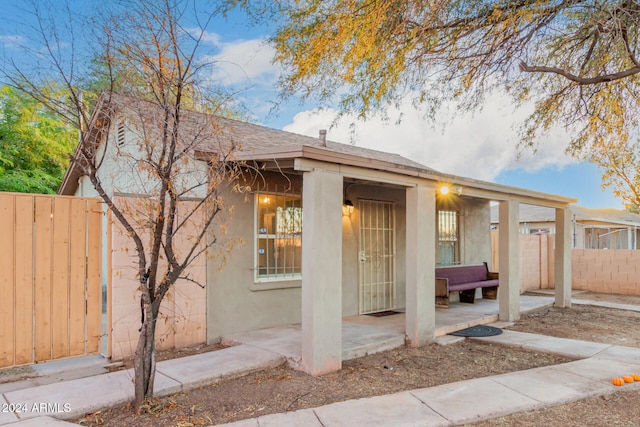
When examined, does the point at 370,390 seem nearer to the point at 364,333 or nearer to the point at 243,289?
the point at 364,333

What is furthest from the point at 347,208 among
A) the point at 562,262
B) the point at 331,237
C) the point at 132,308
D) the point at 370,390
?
the point at 562,262

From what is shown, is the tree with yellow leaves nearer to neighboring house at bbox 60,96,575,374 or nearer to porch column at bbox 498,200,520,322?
neighboring house at bbox 60,96,575,374

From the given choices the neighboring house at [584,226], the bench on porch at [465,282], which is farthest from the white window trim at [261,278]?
the neighboring house at [584,226]

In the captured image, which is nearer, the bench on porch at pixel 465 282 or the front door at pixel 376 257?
the front door at pixel 376 257

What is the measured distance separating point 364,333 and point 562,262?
19.9ft

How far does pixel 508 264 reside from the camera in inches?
340

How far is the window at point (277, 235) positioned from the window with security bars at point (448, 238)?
4.36m

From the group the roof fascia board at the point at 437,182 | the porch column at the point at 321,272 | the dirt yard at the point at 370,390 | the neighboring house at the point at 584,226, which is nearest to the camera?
the dirt yard at the point at 370,390

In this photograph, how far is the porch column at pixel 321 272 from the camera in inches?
205

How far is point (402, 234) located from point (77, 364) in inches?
253

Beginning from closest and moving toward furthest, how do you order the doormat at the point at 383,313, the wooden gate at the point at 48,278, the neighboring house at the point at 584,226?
the wooden gate at the point at 48,278 → the doormat at the point at 383,313 → the neighboring house at the point at 584,226

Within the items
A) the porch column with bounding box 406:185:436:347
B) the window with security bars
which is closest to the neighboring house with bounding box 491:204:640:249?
the window with security bars

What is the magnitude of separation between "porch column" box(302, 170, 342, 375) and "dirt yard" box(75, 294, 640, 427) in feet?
0.87

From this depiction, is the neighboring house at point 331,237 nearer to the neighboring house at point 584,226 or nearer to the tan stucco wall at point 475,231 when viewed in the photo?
the tan stucco wall at point 475,231
